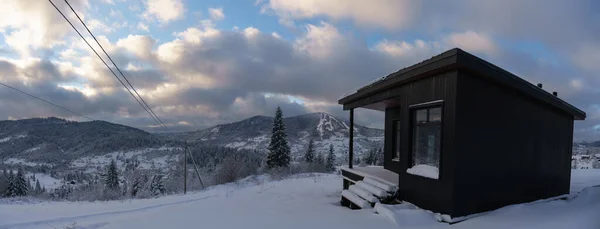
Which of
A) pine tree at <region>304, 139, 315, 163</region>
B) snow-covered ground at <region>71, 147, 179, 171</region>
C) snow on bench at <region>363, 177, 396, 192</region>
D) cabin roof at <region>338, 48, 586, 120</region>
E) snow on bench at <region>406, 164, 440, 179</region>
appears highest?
cabin roof at <region>338, 48, 586, 120</region>

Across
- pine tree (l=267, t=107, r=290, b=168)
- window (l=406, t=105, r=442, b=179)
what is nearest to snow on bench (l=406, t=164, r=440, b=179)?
window (l=406, t=105, r=442, b=179)

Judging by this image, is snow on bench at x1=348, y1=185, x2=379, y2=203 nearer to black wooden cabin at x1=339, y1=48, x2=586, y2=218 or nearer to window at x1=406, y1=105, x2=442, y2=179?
black wooden cabin at x1=339, y1=48, x2=586, y2=218

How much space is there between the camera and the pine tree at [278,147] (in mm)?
30266

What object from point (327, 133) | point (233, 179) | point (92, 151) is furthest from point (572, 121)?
point (327, 133)

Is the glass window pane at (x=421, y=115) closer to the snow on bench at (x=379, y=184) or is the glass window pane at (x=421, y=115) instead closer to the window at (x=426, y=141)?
the window at (x=426, y=141)

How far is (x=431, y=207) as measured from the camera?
5.57 m

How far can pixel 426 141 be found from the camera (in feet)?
19.7

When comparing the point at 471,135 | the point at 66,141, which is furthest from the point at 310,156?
the point at 66,141

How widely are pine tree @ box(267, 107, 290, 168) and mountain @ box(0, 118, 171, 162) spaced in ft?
336

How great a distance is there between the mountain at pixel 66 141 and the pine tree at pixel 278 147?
103m

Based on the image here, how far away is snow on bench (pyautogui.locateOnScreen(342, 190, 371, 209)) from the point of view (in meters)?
6.23

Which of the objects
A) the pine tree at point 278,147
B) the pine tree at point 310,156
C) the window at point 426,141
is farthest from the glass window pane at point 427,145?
the pine tree at point 310,156

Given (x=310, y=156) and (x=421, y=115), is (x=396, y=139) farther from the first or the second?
(x=310, y=156)

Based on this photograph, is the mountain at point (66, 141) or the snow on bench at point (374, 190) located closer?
the snow on bench at point (374, 190)
